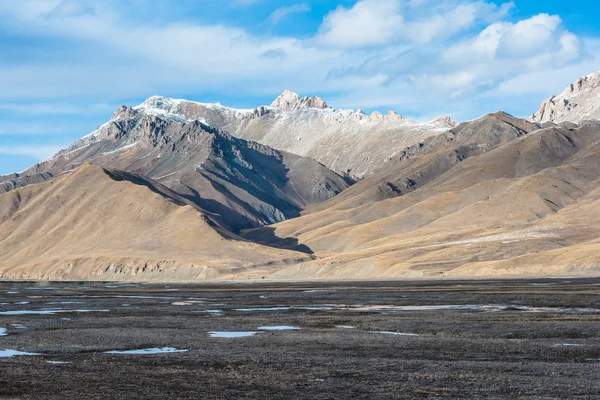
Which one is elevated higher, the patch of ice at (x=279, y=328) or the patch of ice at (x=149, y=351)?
the patch of ice at (x=149, y=351)

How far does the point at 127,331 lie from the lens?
174 ft

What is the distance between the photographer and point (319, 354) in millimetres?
40031

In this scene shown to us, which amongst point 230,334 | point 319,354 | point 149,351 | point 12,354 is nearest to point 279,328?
point 230,334

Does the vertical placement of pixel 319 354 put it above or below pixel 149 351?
below

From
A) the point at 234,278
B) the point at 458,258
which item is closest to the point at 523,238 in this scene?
the point at 458,258

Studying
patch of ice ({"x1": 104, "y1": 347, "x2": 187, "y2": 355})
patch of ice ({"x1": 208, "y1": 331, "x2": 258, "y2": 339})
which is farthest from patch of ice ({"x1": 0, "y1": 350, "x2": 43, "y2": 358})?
patch of ice ({"x1": 208, "y1": 331, "x2": 258, "y2": 339})

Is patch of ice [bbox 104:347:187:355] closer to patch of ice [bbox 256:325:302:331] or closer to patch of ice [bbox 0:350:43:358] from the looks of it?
patch of ice [bbox 0:350:43:358]

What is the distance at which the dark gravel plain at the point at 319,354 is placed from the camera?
97.7 ft

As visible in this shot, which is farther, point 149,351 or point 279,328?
point 279,328

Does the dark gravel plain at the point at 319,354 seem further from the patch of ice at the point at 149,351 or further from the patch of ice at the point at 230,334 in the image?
the patch of ice at the point at 149,351

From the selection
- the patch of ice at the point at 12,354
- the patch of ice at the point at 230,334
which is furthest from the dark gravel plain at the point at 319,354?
the patch of ice at the point at 12,354

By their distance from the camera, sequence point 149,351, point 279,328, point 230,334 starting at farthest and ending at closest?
1. point 279,328
2. point 230,334
3. point 149,351

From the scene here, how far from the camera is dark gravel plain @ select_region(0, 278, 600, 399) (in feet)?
97.7

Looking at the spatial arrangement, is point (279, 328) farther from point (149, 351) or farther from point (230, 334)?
point (149, 351)
